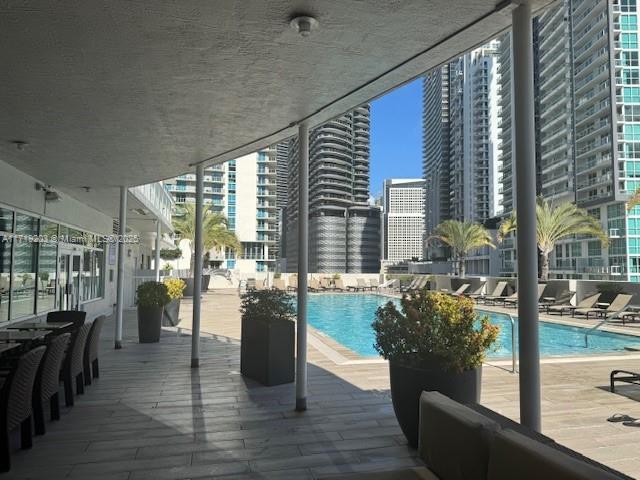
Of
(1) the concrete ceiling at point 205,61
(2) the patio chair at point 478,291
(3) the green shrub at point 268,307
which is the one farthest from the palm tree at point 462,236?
(1) the concrete ceiling at point 205,61

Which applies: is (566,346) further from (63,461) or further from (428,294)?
(63,461)

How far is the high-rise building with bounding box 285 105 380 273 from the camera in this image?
112m

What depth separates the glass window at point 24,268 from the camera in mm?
8750

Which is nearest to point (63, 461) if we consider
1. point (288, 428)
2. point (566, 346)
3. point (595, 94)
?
point (288, 428)

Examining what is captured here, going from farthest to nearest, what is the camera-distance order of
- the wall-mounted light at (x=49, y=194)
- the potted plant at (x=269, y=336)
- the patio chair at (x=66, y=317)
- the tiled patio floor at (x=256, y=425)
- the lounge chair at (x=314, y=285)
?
the lounge chair at (x=314, y=285)
the wall-mounted light at (x=49, y=194)
the patio chair at (x=66, y=317)
the potted plant at (x=269, y=336)
the tiled patio floor at (x=256, y=425)

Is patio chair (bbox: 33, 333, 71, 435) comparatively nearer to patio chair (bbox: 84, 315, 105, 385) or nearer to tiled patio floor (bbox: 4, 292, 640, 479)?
tiled patio floor (bbox: 4, 292, 640, 479)

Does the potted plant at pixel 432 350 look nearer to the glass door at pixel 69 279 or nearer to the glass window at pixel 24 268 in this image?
the glass window at pixel 24 268

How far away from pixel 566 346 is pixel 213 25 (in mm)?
10963

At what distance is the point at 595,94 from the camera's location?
69.3 meters

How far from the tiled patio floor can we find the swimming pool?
109cm

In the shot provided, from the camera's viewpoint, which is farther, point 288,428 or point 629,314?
point 629,314

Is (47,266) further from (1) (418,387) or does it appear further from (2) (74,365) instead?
(1) (418,387)

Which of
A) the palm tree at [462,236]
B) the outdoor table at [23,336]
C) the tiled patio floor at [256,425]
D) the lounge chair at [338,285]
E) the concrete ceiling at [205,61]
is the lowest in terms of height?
the tiled patio floor at [256,425]

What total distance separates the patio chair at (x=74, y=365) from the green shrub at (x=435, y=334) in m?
3.36
